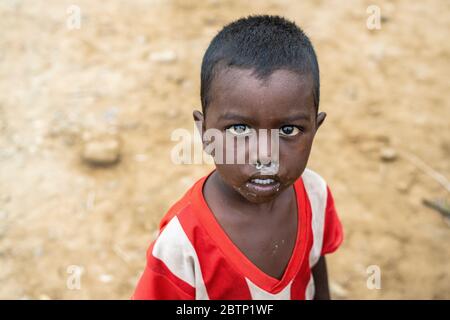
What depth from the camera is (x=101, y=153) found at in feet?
9.45

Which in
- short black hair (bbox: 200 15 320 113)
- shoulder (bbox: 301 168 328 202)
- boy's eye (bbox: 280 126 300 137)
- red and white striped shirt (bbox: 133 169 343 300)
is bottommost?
red and white striped shirt (bbox: 133 169 343 300)

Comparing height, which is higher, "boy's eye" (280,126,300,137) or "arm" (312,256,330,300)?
"boy's eye" (280,126,300,137)

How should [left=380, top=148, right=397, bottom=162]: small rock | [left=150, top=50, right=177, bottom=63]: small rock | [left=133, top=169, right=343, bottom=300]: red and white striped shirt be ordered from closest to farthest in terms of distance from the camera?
1. [left=133, top=169, right=343, bottom=300]: red and white striped shirt
2. [left=380, top=148, right=397, bottom=162]: small rock
3. [left=150, top=50, right=177, bottom=63]: small rock

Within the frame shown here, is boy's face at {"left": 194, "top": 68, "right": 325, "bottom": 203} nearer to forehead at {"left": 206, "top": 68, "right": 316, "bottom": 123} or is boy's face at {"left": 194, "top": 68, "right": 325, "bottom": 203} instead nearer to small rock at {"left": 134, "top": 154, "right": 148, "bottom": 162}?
forehead at {"left": 206, "top": 68, "right": 316, "bottom": 123}

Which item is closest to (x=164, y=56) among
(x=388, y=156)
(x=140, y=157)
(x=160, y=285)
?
(x=140, y=157)

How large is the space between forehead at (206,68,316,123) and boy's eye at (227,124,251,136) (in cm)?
4

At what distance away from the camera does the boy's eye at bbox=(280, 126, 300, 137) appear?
1330 mm

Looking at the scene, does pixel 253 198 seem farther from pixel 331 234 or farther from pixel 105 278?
pixel 105 278

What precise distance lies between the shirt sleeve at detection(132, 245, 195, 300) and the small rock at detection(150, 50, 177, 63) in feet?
7.29

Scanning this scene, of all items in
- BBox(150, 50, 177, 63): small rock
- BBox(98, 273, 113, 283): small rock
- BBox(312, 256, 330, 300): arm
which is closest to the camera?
BBox(312, 256, 330, 300): arm

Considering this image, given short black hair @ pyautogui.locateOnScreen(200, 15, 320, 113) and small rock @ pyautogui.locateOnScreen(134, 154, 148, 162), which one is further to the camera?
small rock @ pyautogui.locateOnScreen(134, 154, 148, 162)

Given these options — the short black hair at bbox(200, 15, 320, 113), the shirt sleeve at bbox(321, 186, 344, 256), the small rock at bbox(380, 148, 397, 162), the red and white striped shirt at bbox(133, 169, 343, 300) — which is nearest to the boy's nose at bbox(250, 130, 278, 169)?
the short black hair at bbox(200, 15, 320, 113)

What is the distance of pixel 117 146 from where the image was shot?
294cm
